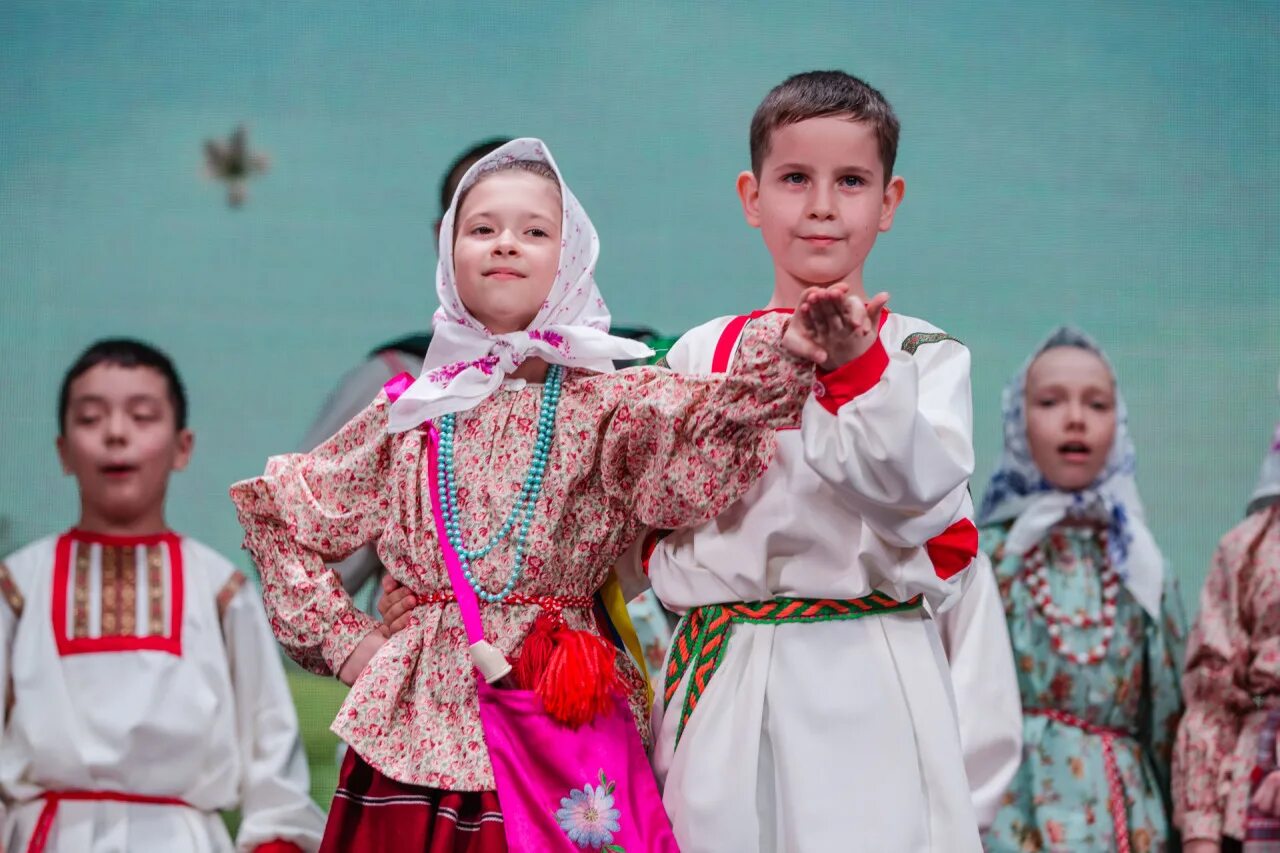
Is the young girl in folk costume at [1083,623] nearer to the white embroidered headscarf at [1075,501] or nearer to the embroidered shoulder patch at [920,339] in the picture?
the white embroidered headscarf at [1075,501]

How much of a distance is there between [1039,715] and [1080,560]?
42 cm

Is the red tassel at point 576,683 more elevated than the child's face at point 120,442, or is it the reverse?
the child's face at point 120,442

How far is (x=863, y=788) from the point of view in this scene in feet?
7.13

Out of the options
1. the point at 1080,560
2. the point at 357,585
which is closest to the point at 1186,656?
the point at 1080,560

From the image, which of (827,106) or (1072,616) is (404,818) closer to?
(827,106)

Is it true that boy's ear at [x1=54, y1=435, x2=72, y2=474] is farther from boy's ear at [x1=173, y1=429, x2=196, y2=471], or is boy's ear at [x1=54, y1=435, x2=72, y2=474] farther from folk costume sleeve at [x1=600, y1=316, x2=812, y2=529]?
folk costume sleeve at [x1=600, y1=316, x2=812, y2=529]

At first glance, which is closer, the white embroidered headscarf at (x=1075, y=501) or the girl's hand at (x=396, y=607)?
the girl's hand at (x=396, y=607)

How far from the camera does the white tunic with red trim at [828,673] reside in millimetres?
2156

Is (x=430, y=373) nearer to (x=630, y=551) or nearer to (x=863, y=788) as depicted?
(x=630, y=551)

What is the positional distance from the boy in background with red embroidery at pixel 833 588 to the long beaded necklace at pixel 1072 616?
187 cm

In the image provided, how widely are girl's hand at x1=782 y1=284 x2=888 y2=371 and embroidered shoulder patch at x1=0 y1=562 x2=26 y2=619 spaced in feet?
8.46

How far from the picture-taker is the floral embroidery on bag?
7.05 ft

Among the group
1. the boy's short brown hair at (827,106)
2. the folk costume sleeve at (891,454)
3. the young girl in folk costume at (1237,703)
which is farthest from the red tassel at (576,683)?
the young girl in folk costume at (1237,703)

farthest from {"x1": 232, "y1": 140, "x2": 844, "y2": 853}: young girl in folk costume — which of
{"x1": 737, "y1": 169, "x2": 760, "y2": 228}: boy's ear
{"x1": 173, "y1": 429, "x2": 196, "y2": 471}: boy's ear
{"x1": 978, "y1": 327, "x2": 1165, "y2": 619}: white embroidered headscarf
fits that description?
{"x1": 978, "y1": 327, "x2": 1165, "y2": 619}: white embroidered headscarf
